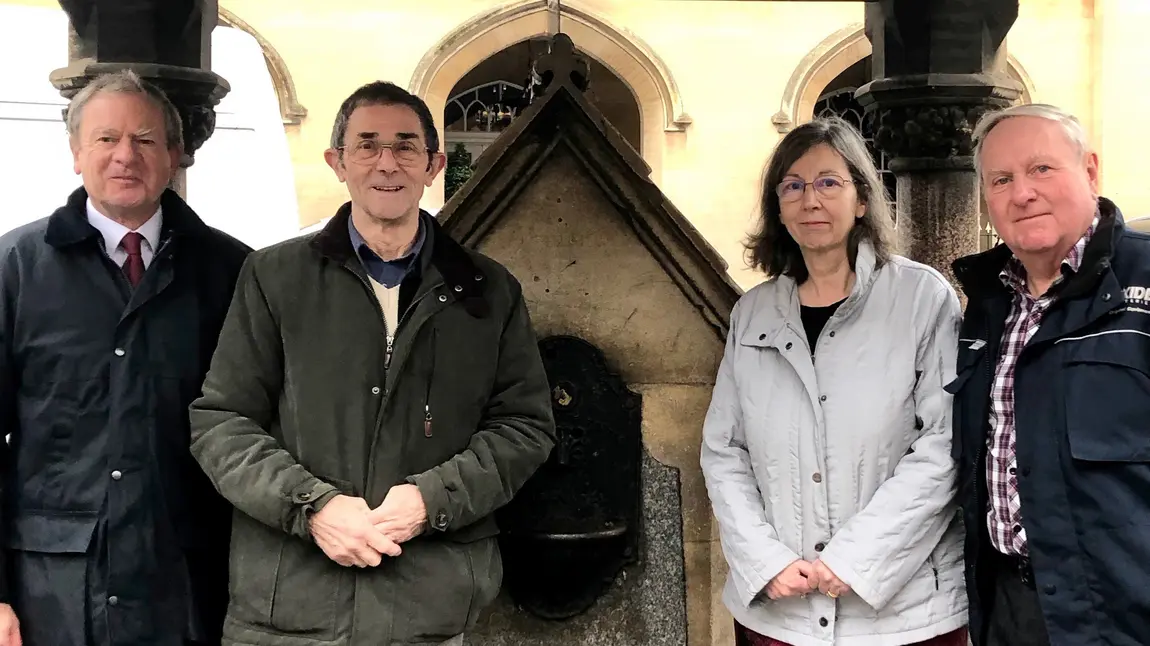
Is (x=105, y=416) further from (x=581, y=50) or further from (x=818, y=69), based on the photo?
(x=818, y=69)

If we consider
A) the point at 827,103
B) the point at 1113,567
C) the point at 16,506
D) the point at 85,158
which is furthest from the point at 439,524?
the point at 827,103

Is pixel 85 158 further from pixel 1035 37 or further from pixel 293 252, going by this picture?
pixel 1035 37

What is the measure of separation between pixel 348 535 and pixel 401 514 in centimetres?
9

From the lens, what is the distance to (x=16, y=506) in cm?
177

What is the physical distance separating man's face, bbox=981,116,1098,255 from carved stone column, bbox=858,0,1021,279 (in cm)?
122

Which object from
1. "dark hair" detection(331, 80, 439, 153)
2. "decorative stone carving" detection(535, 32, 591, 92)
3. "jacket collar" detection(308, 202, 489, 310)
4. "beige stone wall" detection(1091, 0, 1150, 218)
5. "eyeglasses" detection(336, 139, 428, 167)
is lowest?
"jacket collar" detection(308, 202, 489, 310)

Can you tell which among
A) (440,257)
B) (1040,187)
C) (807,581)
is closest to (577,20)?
(440,257)

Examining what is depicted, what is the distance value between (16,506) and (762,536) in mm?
1441

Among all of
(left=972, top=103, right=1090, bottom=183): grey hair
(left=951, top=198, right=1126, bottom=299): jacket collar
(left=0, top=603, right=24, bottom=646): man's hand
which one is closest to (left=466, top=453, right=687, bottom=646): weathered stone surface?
A: (left=951, top=198, right=1126, bottom=299): jacket collar

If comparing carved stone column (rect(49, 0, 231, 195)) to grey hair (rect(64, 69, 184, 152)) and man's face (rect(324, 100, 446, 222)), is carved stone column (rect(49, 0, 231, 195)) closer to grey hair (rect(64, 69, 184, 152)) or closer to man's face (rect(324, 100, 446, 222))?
grey hair (rect(64, 69, 184, 152))

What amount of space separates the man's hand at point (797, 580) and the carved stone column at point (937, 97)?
1637 millimetres

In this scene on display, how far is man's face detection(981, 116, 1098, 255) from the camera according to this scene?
1646 millimetres

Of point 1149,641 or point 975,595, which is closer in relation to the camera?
point 1149,641

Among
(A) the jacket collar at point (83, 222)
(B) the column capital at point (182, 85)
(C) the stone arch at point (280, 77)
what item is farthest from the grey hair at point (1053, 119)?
(C) the stone arch at point (280, 77)
